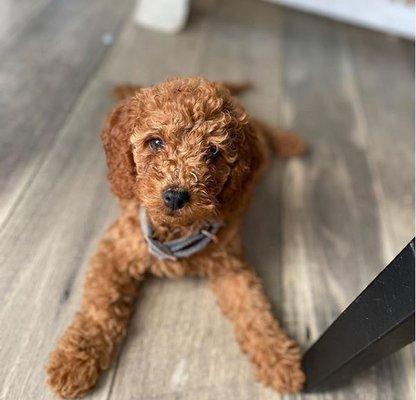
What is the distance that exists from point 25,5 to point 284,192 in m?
1.52

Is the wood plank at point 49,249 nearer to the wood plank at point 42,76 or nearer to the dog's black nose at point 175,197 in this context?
the wood plank at point 42,76

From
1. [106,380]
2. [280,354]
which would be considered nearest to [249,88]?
[280,354]

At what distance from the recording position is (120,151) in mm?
1159

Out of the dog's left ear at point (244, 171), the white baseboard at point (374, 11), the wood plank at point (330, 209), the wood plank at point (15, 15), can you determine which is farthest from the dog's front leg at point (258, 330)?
the white baseboard at point (374, 11)

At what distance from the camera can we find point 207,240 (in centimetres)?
125

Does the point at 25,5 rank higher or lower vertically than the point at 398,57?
higher

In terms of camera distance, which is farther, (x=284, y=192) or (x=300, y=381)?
(x=284, y=192)

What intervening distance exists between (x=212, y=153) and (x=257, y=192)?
678mm

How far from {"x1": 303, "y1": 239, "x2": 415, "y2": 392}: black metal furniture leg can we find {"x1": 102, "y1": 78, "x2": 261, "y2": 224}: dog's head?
38cm

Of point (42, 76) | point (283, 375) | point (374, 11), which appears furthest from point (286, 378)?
point (374, 11)

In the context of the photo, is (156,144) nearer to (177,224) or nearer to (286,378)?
(177,224)

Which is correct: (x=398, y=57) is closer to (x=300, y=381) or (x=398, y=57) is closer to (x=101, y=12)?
(x=101, y=12)

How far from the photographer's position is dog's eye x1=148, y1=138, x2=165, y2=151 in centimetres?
Answer: 108

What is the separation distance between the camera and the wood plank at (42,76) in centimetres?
160
